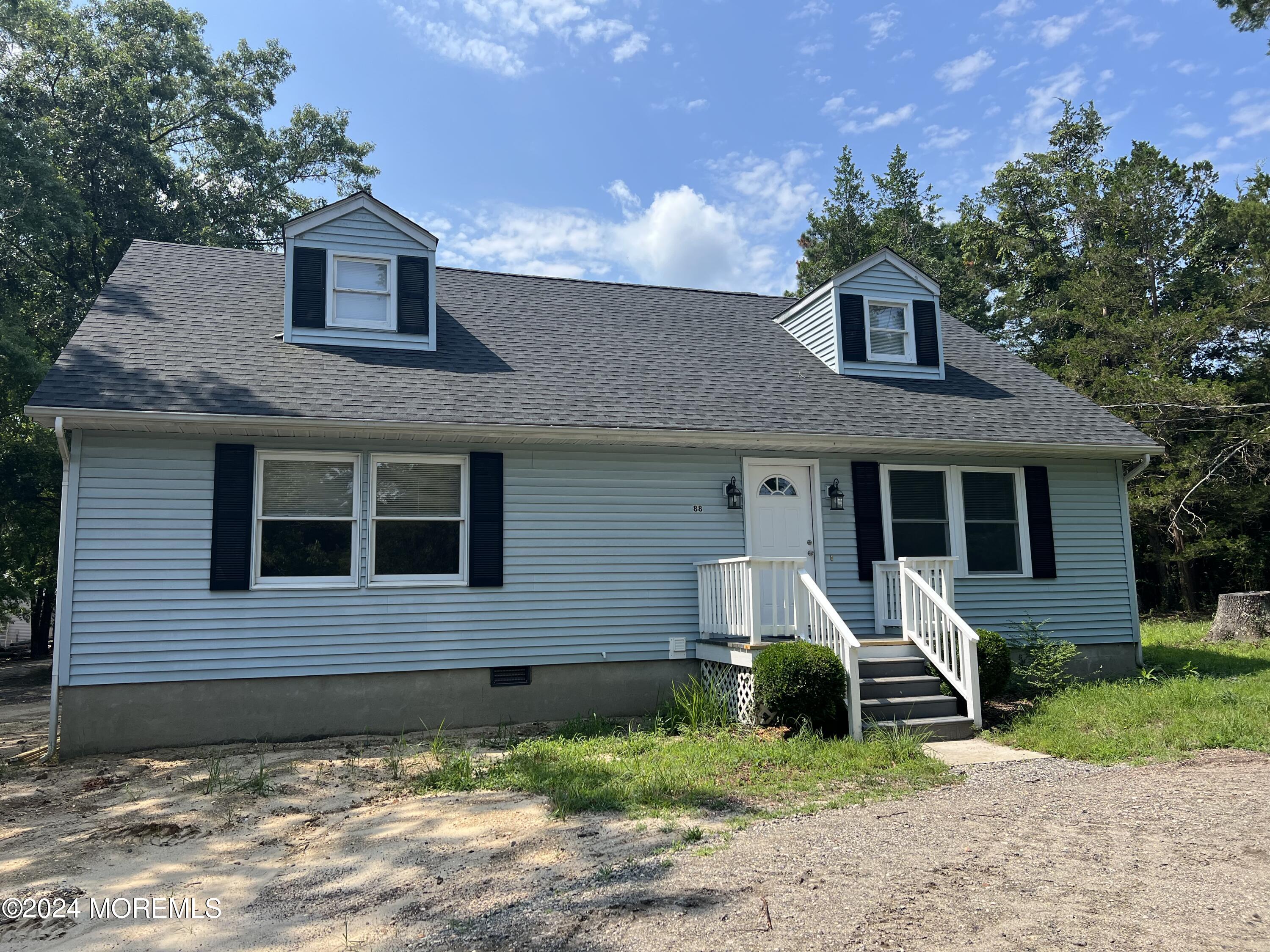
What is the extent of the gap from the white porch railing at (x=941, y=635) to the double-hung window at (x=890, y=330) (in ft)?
12.5

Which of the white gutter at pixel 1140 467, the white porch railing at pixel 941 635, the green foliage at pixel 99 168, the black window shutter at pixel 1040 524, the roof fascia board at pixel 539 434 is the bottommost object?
the white porch railing at pixel 941 635

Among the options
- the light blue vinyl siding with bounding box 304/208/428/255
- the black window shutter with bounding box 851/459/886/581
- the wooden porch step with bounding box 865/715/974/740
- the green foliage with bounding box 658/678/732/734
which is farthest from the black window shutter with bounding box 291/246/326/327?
the wooden porch step with bounding box 865/715/974/740

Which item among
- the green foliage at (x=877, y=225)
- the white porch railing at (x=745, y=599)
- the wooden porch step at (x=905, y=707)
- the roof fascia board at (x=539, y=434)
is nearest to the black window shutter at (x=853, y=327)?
the roof fascia board at (x=539, y=434)

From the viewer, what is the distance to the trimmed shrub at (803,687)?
7.10 metres

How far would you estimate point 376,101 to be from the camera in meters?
11.8

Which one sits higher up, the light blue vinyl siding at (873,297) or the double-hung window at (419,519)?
the light blue vinyl siding at (873,297)

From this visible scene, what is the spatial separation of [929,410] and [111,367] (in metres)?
9.18

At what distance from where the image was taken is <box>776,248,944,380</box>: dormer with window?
1145 cm

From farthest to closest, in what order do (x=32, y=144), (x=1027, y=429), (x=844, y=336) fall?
1. (x=32, y=144)
2. (x=844, y=336)
3. (x=1027, y=429)

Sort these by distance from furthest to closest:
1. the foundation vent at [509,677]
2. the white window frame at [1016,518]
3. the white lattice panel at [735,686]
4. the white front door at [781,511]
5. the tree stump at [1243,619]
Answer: the tree stump at [1243,619], the white window frame at [1016,518], the white front door at [781,511], the foundation vent at [509,677], the white lattice panel at [735,686]

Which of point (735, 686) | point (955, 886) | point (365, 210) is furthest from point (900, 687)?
point (365, 210)

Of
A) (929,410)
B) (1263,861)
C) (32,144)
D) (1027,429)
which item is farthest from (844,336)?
(32,144)

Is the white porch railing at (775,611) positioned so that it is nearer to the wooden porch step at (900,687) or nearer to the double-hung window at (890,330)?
the wooden porch step at (900,687)

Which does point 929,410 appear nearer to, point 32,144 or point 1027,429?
point 1027,429
